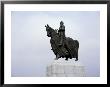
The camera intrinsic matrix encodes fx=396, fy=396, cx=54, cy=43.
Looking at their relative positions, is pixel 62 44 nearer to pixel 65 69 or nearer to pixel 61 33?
pixel 61 33

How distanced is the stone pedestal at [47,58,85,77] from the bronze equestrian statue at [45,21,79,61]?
2.2 inches

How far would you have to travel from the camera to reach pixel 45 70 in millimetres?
3713

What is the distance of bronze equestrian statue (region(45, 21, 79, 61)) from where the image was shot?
12.3ft

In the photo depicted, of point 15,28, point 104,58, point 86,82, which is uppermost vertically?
point 15,28

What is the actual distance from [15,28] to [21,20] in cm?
10

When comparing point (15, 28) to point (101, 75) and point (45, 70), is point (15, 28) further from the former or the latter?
point (101, 75)

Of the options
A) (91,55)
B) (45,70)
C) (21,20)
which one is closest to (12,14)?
(21,20)

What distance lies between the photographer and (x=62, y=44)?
382cm

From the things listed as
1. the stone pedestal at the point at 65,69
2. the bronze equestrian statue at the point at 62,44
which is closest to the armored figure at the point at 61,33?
the bronze equestrian statue at the point at 62,44

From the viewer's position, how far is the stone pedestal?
3.76m

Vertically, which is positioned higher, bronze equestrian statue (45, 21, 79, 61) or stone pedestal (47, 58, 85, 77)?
bronze equestrian statue (45, 21, 79, 61)

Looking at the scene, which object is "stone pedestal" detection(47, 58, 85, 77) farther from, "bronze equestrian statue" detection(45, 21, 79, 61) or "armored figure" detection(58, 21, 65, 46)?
"armored figure" detection(58, 21, 65, 46)

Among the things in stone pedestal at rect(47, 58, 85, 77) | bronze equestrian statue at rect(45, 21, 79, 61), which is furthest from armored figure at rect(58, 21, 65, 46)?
stone pedestal at rect(47, 58, 85, 77)

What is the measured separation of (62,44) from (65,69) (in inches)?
10.3
